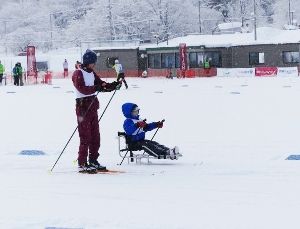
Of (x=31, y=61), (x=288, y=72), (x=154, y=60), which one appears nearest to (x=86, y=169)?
(x=31, y=61)

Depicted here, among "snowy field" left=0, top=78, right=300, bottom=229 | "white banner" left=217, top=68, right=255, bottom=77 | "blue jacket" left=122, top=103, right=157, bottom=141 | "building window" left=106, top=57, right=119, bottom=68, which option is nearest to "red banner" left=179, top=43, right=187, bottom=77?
"white banner" left=217, top=68, right=255, bottom=77

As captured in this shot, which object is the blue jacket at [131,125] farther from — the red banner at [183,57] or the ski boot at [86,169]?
A: the red banner at [183,57]

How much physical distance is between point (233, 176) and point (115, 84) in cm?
187

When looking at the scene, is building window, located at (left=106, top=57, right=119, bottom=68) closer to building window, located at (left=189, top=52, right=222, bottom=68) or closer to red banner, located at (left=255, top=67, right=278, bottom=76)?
building window, located at (left=189, top=52, right=222, bottom=68)

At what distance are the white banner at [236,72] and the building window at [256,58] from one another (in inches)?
177

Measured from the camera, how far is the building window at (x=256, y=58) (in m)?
50.6

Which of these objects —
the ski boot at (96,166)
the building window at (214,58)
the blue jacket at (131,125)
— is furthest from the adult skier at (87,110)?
the building window at (214,58)

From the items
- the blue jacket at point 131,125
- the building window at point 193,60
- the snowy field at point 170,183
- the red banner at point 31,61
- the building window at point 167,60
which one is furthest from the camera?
the building window at point 167,60

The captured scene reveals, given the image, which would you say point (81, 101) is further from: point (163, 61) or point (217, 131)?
point (163, 61)

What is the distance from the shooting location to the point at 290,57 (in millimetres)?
49375

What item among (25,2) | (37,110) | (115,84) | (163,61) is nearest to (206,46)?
(163,61)

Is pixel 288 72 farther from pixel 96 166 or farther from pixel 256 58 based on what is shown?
pixel 96 166

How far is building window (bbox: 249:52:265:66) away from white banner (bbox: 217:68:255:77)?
4502mm

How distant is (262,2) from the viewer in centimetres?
11006
